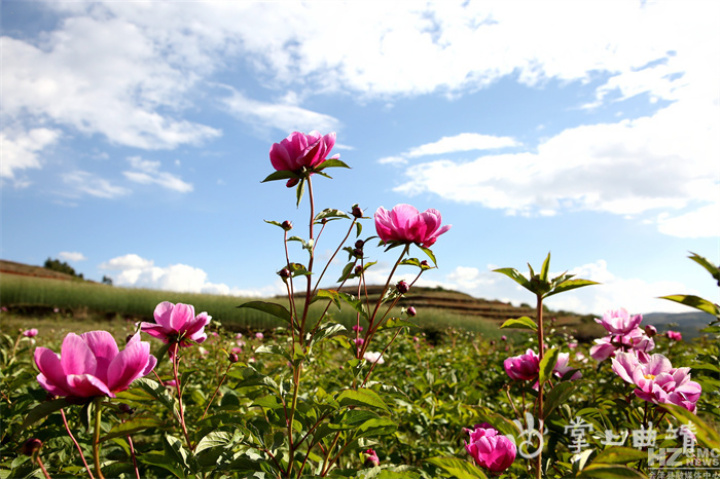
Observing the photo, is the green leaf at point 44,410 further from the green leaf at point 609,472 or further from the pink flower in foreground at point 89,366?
the green leaf at point 609,472

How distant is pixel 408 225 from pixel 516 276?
27 centimetres

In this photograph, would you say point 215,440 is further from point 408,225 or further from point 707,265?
point 707,265

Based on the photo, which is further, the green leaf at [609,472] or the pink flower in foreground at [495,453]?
the pink flower in foreground at [495,453]

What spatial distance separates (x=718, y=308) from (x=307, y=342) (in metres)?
0.70

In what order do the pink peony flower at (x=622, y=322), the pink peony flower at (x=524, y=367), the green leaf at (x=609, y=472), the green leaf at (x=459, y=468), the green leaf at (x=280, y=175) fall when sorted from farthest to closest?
the pink peony flower at (x=622, y=322)
the pink peony flower at (x=524, y=367)
the green leaf at (x=280, y=175)
the green leaf at (x=459, y=468)
the green leaf at (x=609, y=472)

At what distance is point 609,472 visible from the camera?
0.57 meters

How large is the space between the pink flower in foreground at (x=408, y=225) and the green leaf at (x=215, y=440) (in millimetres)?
526

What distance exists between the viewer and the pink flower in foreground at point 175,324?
88 cm

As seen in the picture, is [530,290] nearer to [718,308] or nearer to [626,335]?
[718,308]

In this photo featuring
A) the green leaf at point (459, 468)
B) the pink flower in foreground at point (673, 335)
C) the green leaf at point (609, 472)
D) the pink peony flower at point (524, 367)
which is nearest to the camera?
the green leaf at point (609, 472)

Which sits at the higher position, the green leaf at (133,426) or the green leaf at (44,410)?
the green leaf at (44,410)

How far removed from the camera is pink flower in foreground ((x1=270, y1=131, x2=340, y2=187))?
860 mm

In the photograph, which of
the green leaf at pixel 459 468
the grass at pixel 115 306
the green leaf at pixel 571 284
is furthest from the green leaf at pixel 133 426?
the grass at pixel 115 306

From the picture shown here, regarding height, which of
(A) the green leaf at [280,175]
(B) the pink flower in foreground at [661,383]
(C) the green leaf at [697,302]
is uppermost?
(A) the green leaf at [280,175]
